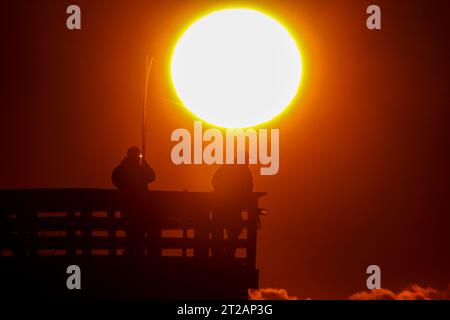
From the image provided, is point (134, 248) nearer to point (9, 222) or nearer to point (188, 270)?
point (188, 270)

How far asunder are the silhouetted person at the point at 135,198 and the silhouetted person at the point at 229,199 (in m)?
1.07

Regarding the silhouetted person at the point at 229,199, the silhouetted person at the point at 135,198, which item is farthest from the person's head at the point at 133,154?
the silhouetted person at the point at 229,199

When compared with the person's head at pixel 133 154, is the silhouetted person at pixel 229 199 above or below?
below

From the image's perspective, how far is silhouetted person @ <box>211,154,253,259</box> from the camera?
1354cm

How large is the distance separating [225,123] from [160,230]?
3.93 meters

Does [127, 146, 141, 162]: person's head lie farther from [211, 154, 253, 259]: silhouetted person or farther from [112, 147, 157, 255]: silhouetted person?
[211, 154, 253, 259]: silhouetted person

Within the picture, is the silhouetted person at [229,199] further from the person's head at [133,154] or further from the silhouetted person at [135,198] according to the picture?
the person's head at [133,154]

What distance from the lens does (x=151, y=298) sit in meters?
14.3

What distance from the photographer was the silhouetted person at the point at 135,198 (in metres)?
13.5

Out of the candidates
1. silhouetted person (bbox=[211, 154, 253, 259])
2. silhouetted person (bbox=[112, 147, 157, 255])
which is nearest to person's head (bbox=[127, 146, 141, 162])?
silhouetted person (bbox=[112, 147, 157, 255])

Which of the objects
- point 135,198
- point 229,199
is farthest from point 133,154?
point 229,199
